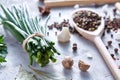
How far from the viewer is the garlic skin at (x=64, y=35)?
1.08 meters

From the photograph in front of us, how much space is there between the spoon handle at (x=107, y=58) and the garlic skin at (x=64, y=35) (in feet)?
0.32

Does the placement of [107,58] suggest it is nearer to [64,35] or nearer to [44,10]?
[64,35]

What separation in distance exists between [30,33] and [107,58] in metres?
0.26

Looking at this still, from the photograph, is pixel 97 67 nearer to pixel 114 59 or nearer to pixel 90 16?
pixel 114 59

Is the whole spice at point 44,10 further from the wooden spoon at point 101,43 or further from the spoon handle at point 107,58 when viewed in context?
the spoon handle at point 107,58

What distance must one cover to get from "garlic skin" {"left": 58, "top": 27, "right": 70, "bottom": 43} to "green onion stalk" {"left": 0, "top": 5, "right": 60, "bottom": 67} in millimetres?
64

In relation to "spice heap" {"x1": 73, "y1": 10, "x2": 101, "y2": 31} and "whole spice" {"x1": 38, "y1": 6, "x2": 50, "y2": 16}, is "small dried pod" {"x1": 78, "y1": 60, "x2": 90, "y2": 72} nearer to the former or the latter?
"spice heap" {"x1": 73, "y1": 10, "x2": 101, "y2": 31}

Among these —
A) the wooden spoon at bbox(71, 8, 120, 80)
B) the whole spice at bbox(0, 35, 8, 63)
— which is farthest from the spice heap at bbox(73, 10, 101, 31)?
the whole spice at bbox(0, 35, 8, 63)

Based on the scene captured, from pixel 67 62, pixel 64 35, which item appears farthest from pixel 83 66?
pixel 64 35

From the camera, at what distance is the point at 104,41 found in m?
1.11

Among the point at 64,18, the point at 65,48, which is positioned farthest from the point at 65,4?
the point at 65,48

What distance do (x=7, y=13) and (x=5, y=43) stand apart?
0.35ft

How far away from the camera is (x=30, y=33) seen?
1.04 meters

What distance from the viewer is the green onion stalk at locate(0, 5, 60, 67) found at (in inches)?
38.4
